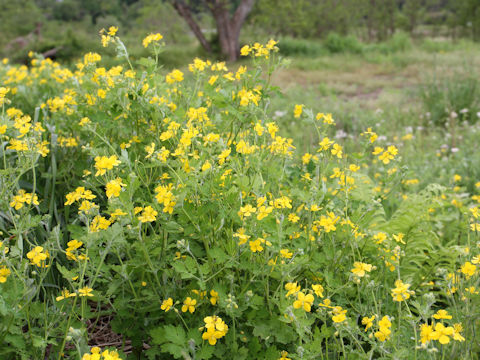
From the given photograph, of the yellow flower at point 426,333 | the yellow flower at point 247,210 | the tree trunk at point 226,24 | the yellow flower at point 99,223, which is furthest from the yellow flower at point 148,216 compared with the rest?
the tree trunk at point 226,24

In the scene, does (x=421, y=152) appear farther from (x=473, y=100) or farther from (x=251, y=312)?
(x=251, y=312)

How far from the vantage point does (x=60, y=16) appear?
35.5m

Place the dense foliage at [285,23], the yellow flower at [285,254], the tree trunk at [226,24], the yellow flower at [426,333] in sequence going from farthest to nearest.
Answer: the dense foliage at [285,23] < the tree trunk at [226,24] < the yellow flower at [285,254] < the yellow flower at [426,333]

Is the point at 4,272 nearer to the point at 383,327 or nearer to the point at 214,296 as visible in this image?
the point at 214,296

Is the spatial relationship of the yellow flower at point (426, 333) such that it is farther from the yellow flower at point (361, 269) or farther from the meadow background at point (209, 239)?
the yellow flower at point (361, 269)

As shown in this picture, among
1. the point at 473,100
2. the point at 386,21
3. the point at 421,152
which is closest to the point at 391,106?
the point at 473,100

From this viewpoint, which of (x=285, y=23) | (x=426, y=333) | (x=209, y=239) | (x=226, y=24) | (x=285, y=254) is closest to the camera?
(x=426, y=333)

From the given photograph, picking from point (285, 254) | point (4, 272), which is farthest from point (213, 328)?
point (4, 272)

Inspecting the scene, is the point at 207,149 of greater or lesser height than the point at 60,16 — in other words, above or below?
below

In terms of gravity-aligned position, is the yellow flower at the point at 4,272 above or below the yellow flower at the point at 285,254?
above

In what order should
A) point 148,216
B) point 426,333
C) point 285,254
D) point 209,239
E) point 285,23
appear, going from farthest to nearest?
point 285,23 < point 209,239 < point 285,254 < point 148,216 < point 426,333

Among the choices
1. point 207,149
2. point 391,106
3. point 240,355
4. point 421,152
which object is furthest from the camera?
point 391,106

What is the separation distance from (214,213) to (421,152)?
10.8 ft

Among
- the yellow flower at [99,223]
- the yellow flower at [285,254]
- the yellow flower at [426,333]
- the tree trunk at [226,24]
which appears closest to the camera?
the yellow flower at [426,333]
